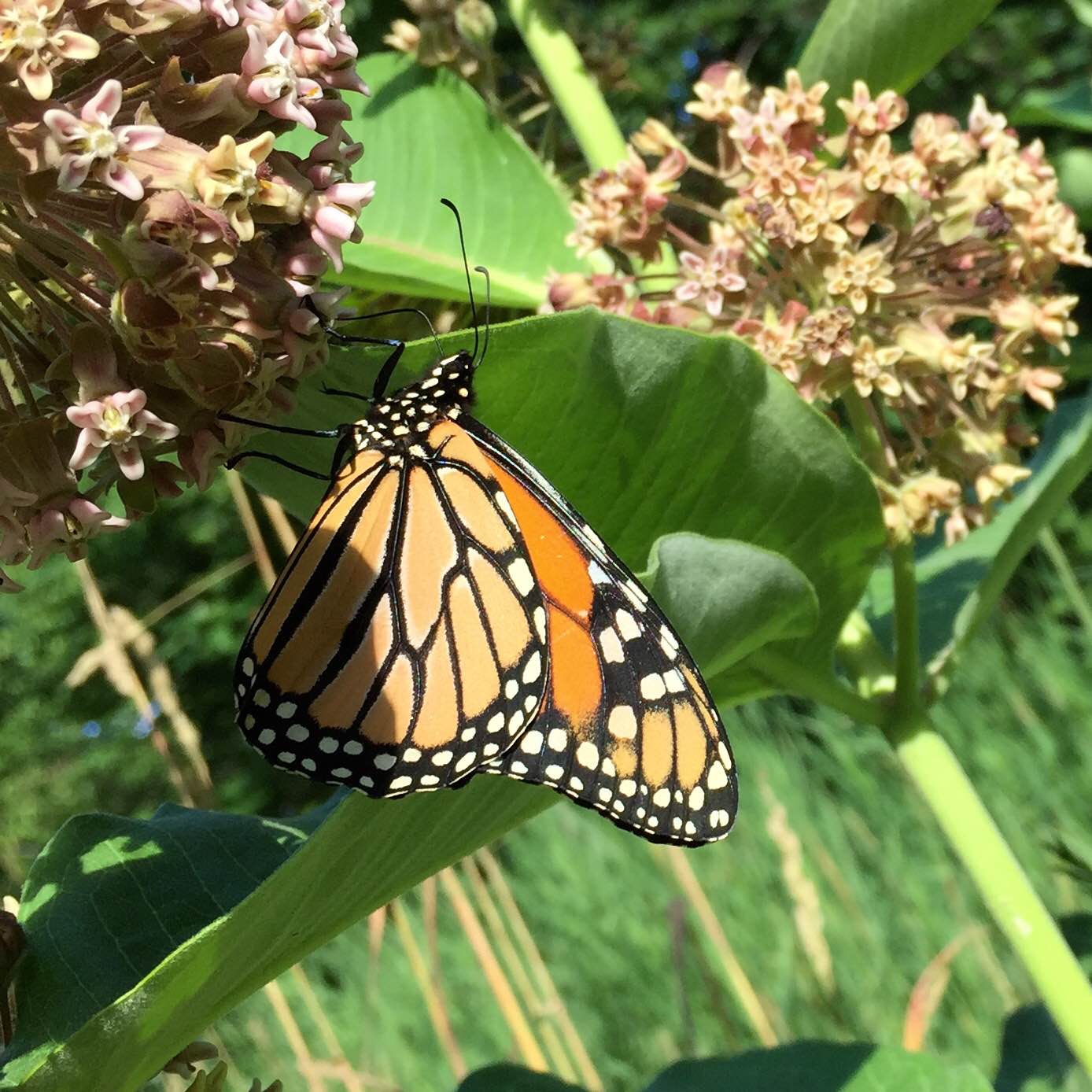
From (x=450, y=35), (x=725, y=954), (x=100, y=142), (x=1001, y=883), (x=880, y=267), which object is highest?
(x=450, y=35)

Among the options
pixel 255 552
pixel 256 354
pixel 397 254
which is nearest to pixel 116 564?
pixel 255 552

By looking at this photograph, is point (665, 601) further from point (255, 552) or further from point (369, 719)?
point (255, 552)

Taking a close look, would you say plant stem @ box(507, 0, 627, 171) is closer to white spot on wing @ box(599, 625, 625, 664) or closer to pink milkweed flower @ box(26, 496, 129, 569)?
white spot on wing @ box(599, 625, 625, 664)

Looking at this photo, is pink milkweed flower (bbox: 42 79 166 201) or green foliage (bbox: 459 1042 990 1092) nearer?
pink milkweed flower (bbox: 42 79 166 201)

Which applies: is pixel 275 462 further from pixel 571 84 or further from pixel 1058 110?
pixel 1058 110

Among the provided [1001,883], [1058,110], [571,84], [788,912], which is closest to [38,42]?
[571,84]

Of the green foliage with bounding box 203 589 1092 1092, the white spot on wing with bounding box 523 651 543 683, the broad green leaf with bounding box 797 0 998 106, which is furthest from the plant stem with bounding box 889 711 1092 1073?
the green foliage with bounding box 203 589 1092 1092
